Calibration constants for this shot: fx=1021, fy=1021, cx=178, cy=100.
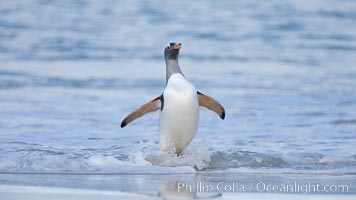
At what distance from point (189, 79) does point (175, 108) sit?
283 inches

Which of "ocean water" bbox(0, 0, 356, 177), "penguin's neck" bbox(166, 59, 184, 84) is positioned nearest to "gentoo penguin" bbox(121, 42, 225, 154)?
"penguin's neck" bbox(166, 59, 184, 84)

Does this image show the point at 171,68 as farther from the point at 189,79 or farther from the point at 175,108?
the point at 189,79

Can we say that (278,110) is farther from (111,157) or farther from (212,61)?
(212,61)

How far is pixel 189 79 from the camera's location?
15.9 m

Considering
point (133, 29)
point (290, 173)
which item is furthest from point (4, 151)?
point (133, 29)

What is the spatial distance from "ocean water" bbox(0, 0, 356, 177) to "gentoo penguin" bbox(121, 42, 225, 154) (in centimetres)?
17

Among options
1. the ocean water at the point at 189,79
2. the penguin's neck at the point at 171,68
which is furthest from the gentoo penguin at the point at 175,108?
the ocean water at the point at 189,79

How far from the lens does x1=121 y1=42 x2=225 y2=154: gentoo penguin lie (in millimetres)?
8766

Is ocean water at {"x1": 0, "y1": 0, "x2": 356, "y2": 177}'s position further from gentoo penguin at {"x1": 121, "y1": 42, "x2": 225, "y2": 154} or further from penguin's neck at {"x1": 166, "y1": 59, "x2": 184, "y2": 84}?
penguin's neck at {"x1": 166, "y1": 59, "x2": 184, "y2": 84}

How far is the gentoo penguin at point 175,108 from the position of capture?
8766 millimetres

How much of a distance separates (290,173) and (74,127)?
3551mm

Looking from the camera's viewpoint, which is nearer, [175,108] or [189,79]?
[175,108]

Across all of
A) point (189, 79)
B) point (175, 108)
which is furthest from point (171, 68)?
point (189, 79)

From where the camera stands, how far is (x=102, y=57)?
1945 cm
